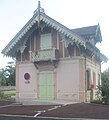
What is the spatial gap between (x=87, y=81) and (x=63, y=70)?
107 inches

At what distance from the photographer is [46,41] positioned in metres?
25.6

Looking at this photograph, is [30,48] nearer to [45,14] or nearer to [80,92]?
[45,14]

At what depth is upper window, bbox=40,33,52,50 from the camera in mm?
25411

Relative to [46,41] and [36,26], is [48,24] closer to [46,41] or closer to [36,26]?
[36,26]

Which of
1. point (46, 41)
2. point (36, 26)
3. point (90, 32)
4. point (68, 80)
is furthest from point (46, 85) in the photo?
point (90, 32)

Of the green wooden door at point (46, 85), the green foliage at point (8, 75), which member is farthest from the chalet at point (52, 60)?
the green foliage at point (8, 75)

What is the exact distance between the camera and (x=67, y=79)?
2420 centimetres

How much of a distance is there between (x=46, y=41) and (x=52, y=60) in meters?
2.08

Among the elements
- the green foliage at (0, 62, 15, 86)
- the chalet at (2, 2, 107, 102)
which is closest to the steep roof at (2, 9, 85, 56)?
the chalet at (2, 2, 107, 102)

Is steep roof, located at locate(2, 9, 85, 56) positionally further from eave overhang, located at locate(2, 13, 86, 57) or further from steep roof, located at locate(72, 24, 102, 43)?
steep roof, located at locate(72, 24, 102, 43)

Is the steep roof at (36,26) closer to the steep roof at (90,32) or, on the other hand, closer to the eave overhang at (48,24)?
the eave overhang at (48,24)

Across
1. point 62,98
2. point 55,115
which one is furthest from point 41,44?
point 55,115

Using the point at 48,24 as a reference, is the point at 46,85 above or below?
below

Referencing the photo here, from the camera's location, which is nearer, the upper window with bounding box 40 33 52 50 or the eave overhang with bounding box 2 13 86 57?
the eave overhang with bounding box 2 13 86 57
